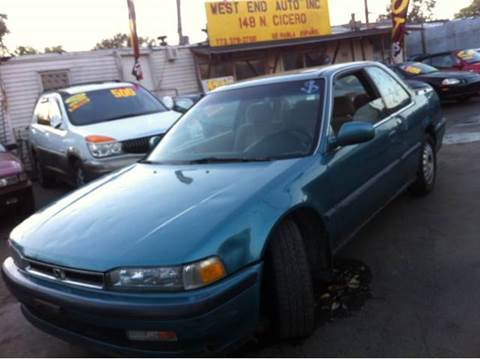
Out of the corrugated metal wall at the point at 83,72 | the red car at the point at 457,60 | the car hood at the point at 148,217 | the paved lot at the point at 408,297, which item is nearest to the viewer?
the car hood at the point at 148,217

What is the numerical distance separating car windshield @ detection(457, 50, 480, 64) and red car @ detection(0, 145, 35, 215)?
12838 mm

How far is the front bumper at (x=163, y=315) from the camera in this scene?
227 cm

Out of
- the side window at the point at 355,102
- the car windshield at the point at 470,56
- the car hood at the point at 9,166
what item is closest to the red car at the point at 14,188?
the car hood at the point at 9,166

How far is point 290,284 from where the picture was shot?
2678 millimetres

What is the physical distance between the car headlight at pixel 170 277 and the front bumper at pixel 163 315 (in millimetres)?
34

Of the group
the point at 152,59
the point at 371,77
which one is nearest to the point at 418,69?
the point at 152,59

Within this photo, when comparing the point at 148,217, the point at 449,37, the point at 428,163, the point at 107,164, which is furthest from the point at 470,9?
the point at 148,217

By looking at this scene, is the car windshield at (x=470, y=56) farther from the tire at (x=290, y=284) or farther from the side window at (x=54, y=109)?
the tire at (x=290, y=284)

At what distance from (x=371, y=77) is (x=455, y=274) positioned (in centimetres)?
185

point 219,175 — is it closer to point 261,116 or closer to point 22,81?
point 261,116

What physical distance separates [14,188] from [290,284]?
4.60 metres

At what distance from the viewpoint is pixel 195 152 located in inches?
144

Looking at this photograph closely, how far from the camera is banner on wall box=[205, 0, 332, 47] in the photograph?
1616cm

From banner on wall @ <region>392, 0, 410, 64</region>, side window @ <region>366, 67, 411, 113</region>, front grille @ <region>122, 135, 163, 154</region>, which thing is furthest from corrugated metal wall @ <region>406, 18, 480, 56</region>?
front grille @ <region>122, 135, 163, 154</region>
